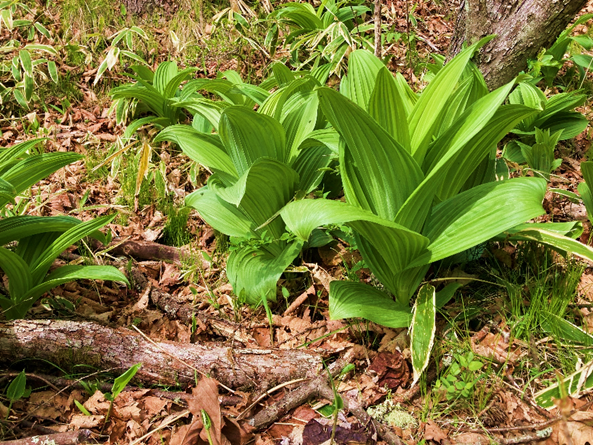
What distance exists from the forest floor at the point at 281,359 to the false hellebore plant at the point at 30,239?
0.59 ft

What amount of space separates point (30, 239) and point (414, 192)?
5.44 feet

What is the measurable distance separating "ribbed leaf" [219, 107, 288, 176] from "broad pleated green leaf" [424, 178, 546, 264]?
0.85 metres

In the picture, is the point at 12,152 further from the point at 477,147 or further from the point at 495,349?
the point at 495,349

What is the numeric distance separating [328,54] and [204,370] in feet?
8.43

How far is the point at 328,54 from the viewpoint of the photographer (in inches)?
144

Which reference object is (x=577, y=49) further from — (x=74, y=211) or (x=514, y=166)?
(x=74, y=211)

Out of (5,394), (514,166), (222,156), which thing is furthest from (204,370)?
(514,166)

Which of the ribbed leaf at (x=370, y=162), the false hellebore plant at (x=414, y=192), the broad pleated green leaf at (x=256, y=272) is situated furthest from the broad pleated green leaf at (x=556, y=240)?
the broad pleated green leaf at (x=256, y=272)

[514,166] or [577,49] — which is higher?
[577,49]

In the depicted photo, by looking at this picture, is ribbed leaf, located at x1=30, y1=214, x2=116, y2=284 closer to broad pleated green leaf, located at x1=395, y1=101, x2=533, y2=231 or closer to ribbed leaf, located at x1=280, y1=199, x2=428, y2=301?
ribbed leaf, located at x1=280, y1=199, x2=428, y2=301

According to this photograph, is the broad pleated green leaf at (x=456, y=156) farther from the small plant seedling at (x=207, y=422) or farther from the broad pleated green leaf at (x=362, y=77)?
the small plant seedling at (x=207, y=422)

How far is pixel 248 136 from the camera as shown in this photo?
2.30 metres

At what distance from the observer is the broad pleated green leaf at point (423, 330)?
68.9 inches

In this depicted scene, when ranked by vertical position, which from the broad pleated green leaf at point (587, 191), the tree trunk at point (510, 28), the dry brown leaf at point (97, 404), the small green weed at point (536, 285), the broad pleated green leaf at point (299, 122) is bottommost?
the dry brown leaf at point (97, 404)
